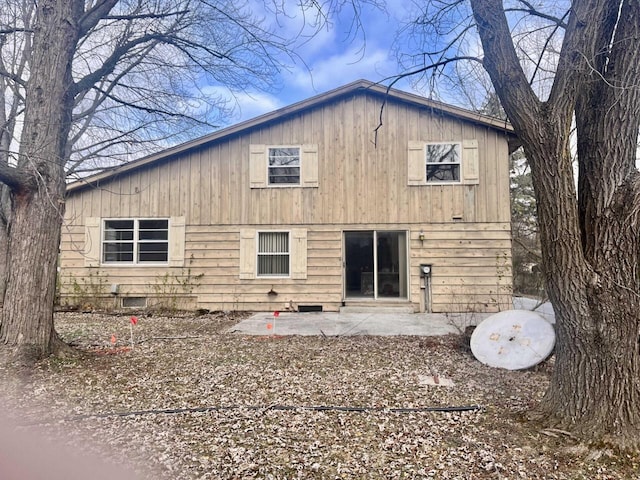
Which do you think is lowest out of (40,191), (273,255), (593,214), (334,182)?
(273,255)

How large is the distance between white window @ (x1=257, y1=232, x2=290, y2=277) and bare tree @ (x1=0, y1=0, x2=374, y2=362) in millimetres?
3173

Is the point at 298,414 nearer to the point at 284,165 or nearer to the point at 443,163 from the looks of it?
the point at 284,165

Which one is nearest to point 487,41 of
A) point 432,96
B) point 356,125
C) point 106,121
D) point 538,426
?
point 432,96

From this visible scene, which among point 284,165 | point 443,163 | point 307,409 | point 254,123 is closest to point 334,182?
point 284,165

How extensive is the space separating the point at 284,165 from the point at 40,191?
18.9 feet

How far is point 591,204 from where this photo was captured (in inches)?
108

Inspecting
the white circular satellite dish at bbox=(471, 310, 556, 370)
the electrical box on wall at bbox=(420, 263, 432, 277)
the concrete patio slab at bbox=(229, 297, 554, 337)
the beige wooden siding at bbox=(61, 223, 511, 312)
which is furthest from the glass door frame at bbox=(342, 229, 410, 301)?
the white circular satellite dish at bbox=(471, 310, 556, 370)

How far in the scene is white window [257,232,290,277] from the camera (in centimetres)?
953

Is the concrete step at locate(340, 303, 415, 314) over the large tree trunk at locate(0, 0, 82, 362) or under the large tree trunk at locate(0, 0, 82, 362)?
under

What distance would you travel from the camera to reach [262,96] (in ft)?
24.4

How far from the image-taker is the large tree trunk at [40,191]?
14.9 ft

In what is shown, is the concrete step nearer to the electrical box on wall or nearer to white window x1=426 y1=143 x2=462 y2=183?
the electrical box on wall

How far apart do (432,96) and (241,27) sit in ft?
11.2

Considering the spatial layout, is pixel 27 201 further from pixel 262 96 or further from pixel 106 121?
pixel 106 121
